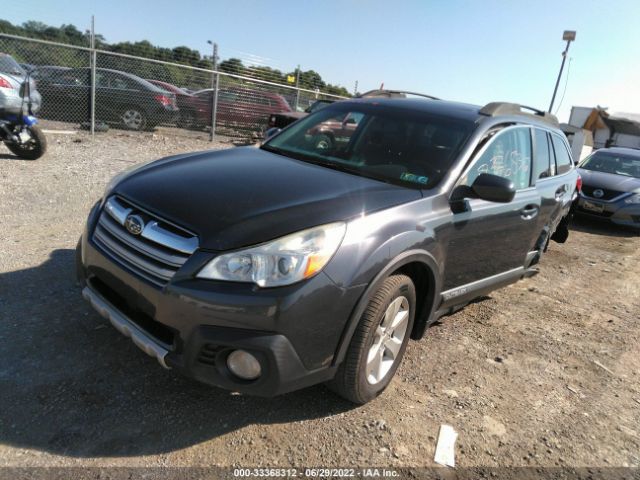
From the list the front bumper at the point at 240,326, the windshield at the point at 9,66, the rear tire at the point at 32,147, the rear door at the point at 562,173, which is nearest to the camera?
the front bumper at the point at 240,326

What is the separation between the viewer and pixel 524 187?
407 centimetres

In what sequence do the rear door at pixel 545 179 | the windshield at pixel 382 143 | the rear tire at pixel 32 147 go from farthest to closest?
the rear tire at pixel 32 147, the rear door at pixel 545 179, the windshield at pixel 382 143

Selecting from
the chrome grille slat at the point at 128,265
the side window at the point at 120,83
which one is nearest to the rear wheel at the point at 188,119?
the side window at the point at 120,83

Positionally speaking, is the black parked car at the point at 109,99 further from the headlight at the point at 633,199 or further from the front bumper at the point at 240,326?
the headlight at the point at 633,199

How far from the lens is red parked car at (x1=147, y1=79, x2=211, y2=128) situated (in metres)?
12.7

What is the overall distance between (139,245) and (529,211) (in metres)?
3.05

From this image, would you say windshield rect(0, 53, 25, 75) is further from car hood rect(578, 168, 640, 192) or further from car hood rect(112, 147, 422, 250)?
car hood rect(578, 168, 640, 192)

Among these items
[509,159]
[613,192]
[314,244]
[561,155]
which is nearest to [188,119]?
[613,192]

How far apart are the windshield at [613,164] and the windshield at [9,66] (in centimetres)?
1138

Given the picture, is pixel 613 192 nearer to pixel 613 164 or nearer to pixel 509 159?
pixel 613 164

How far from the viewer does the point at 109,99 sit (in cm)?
1148

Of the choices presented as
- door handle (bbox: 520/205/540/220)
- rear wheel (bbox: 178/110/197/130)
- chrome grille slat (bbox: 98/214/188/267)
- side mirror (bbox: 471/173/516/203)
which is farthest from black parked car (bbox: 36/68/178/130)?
side mirror (bbox: 471/173/516/203)

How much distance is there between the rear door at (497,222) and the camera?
10.9 feet

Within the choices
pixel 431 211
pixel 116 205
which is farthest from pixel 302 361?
Result: pixel 116 205
